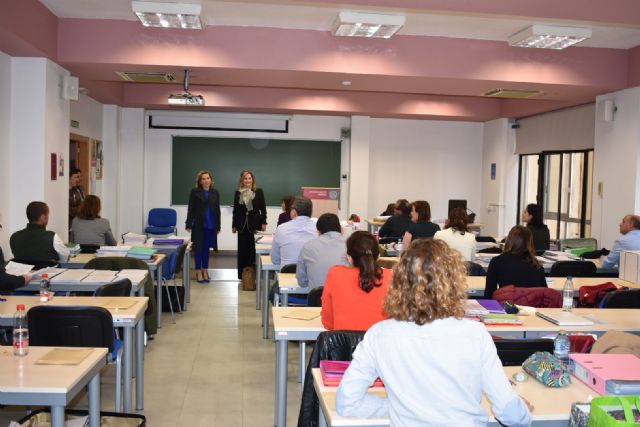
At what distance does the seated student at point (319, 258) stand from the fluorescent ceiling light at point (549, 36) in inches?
129

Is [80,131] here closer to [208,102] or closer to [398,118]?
[208,102]

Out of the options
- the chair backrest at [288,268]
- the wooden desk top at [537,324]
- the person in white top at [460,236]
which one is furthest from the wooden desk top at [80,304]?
the person in white top at [460,236]

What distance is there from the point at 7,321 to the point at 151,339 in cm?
260

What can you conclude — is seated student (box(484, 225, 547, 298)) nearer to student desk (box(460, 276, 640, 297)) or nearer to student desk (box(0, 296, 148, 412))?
student desk (box(460, 276, 640, 297))

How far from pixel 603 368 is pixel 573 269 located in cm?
399

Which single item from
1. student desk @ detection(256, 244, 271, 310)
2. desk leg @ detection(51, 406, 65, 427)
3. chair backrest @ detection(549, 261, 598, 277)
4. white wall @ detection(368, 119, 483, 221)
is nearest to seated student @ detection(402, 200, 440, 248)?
chair backrest @ detection(549, 261, 598, 277)

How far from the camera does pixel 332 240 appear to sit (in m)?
5.36

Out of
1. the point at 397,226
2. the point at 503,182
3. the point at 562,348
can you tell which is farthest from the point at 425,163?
the point at 562,348

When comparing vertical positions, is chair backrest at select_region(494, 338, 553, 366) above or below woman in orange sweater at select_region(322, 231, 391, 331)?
below

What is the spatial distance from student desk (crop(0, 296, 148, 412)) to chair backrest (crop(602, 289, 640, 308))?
341 centimetres

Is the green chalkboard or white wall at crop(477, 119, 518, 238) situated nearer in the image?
white wall at crop(477, 119, 518, 238)

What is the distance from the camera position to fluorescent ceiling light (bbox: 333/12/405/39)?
643cm

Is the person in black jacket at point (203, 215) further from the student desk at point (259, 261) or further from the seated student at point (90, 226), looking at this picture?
the seated student at point (90, 226)

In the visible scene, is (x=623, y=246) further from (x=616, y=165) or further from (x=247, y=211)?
(x=247, y=211)
